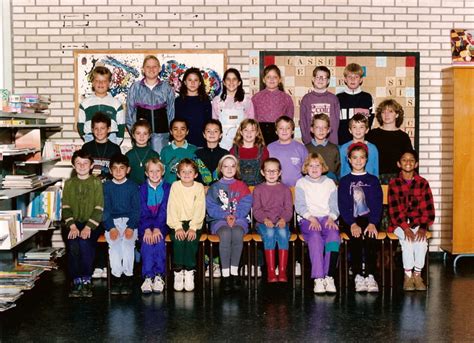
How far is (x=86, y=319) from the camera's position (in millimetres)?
5000

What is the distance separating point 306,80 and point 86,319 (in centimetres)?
357

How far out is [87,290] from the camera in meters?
5.75

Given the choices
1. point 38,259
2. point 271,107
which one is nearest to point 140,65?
point 271,107

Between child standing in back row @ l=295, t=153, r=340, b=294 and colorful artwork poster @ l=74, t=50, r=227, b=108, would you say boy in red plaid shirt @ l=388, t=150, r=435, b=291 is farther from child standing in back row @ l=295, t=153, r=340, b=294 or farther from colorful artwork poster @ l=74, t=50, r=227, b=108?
colorful artwork poster @ l=74, t=50, r=227, b=108

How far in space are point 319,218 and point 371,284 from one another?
0.71 m

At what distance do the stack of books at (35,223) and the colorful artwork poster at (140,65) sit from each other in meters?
1.78

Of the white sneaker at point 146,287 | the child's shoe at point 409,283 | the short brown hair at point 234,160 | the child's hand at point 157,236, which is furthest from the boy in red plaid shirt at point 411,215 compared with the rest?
the white sneaker at point 146,287

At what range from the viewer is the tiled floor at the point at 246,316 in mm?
4590

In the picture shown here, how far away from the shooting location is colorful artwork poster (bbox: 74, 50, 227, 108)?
7.21 m

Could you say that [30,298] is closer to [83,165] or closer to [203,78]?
[83,165]

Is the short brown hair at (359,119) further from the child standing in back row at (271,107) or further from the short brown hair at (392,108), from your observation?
the child standing in back row at (271,107)

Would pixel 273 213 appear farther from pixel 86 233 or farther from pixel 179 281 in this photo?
pixel 86 233

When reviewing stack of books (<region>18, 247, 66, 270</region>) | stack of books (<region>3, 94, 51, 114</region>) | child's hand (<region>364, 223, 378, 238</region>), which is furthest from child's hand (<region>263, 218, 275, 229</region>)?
stack of books (<region>3, 94, 51, 114</region>)

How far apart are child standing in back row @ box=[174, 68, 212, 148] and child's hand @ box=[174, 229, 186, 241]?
44.2 inches
